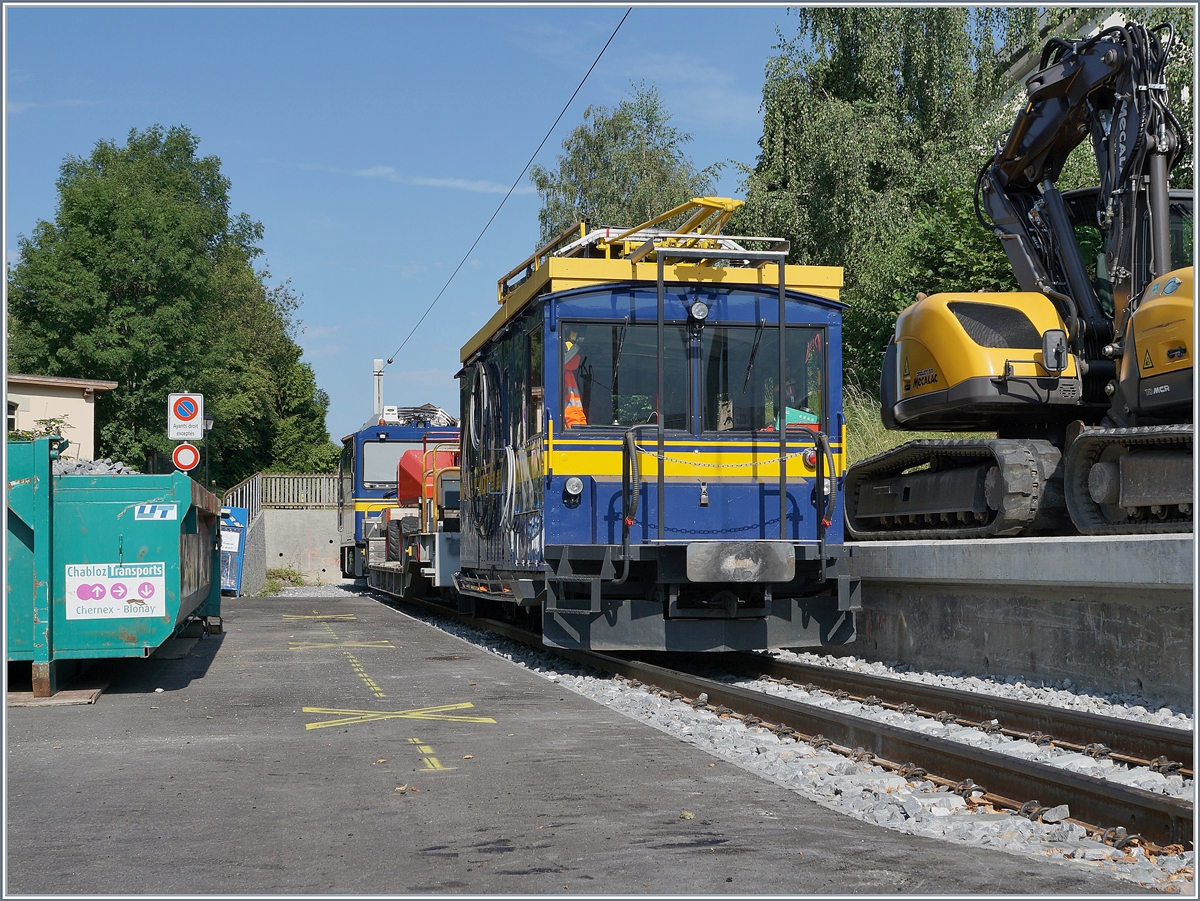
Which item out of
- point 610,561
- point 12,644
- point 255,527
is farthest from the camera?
point 255,527

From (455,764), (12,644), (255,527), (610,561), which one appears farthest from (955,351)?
(255,527)

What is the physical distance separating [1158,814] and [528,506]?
23.0ft

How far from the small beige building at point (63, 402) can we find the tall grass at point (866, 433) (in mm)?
21354

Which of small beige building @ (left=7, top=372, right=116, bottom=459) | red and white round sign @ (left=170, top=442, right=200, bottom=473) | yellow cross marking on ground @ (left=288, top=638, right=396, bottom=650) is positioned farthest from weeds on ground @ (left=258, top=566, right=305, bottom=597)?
yellow cross marking on ground @ (left=288, top=638, right=396, bottom=650)

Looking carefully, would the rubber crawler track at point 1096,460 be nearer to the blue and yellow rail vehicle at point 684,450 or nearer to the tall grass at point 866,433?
the blue and yellow rail vehicle at point 684,450

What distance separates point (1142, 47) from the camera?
426 inches

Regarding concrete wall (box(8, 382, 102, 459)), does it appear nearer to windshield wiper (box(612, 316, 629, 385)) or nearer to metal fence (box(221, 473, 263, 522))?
metal fence (box(221, 473, 263, 522))

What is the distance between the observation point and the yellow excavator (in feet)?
32.9

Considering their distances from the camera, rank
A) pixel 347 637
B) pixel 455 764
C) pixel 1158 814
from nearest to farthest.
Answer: pixel 1158 814, pixel 455 764, pixel 347 637

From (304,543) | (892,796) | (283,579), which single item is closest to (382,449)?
(283,579)

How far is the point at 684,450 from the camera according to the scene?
35.1 feet

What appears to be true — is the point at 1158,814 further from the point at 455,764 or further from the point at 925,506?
the point at 925,506

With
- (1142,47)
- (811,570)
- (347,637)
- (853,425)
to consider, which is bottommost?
(347,637)

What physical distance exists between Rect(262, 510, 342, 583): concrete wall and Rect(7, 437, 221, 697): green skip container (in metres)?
27.0
